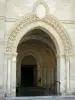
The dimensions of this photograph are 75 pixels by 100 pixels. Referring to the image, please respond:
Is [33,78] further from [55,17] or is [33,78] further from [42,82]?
[55,17]

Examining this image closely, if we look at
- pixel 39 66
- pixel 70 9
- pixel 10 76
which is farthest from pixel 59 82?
pixel 39 66

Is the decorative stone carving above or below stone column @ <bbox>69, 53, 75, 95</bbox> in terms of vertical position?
above

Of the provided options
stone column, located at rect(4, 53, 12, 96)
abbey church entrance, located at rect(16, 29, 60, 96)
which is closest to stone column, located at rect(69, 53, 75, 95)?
stone column, located at rect(4, 53, 12, 96)

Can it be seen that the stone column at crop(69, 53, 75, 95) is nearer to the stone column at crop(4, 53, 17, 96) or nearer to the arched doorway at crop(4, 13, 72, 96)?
the arched doorway at crop(4, 13, 72, 96)

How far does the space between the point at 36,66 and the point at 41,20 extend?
9.55 meters

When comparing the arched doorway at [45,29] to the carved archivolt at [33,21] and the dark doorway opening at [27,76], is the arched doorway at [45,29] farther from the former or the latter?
the dark doorway opening at [27,76]

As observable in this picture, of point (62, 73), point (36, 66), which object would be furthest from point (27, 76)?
point (62, 73)

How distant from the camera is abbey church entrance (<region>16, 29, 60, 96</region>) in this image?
20016 mm

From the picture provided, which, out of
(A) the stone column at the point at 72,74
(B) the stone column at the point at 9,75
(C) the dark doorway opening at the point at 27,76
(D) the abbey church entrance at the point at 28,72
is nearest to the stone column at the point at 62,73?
(A) the stone column at the point at 72,74

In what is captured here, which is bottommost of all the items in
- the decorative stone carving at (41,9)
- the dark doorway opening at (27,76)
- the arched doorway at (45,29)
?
the dark doorway opening at (27,76)

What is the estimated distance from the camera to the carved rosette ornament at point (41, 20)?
46.6 ft

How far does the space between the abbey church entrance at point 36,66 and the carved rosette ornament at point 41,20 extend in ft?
11.5

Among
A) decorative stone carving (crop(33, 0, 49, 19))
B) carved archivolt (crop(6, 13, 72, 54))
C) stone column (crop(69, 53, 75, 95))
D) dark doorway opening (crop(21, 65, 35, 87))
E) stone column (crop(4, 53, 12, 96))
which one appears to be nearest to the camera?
stone column (crop(4, 53, 12, 96))

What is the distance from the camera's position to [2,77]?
13.5 meters
